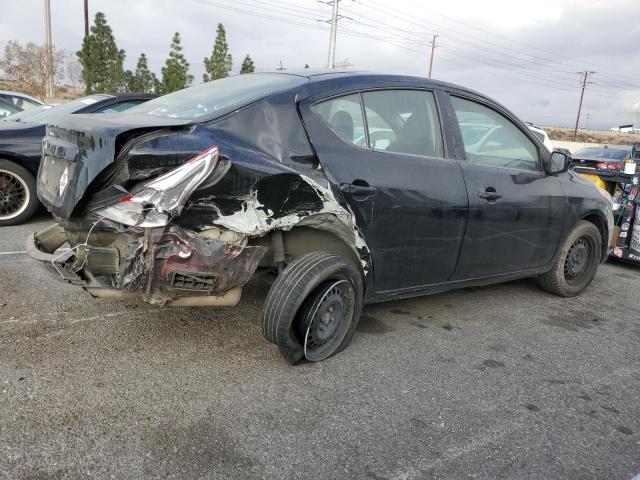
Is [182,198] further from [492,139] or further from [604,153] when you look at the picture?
[604,153]

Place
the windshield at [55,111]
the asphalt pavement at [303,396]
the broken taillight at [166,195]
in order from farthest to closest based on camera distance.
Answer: the windshield at [55,111] < the broken taillight at [166,195] < the asphalt pavement at [303,396]

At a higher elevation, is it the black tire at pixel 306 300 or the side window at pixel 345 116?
the side window at pixel 345 116

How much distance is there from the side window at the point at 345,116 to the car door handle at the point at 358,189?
0.28 metres

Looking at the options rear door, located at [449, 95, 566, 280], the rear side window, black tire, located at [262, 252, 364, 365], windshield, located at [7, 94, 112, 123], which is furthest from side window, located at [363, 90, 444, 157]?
windshield, located at [7, 94, 112, 123]

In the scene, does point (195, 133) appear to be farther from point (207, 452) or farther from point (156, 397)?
point (207, 452)

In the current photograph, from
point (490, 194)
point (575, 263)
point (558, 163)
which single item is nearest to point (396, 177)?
point (490, 194)

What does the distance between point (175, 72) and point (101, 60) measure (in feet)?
14.2

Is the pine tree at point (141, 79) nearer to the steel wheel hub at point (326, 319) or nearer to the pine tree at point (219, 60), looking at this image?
the pine tree at point (219, 60)

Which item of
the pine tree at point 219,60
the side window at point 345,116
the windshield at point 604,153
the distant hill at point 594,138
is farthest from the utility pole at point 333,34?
the distant hill at point 594,138

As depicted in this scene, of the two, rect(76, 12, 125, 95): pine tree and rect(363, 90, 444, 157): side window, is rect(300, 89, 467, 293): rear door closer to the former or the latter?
rect(363, 90, 444, 157): side window

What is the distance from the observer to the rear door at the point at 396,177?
3.13m

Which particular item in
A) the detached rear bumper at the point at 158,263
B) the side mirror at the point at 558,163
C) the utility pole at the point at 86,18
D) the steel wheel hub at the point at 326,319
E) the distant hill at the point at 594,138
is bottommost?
the steel wheel hub at the point at 326,319

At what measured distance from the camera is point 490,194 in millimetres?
3840

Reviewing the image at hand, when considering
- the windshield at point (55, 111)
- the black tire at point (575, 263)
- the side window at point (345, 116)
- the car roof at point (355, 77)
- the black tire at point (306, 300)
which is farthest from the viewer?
the windshield at point (55, 111)
